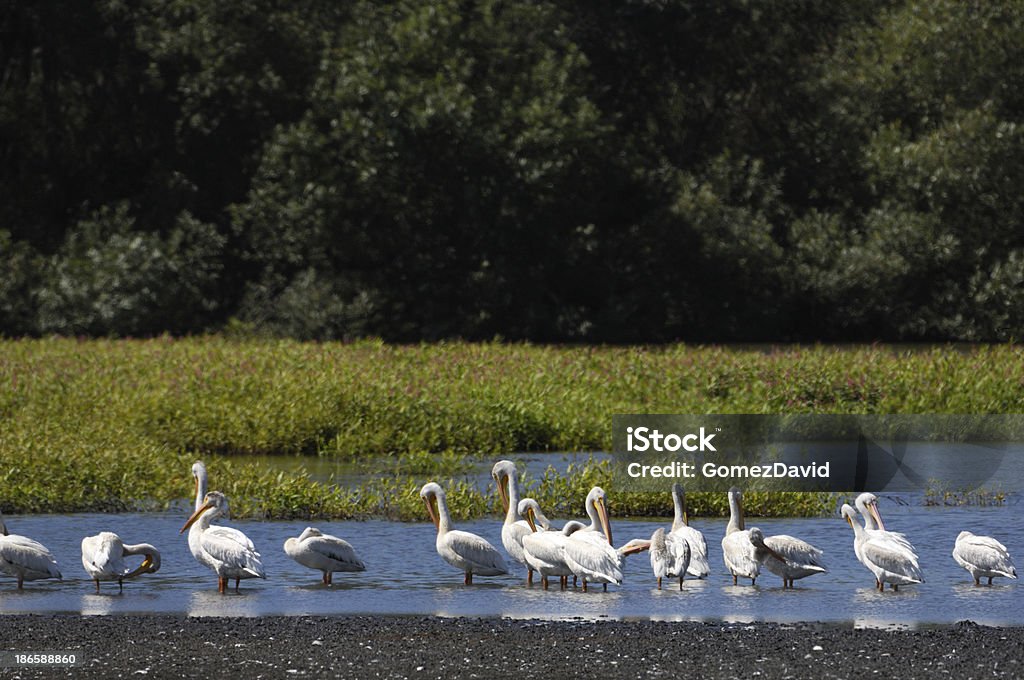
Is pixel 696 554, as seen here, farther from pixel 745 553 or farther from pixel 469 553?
pixel 469 553

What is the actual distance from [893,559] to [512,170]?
22306 millimetres

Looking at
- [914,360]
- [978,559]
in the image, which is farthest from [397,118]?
[978,559]

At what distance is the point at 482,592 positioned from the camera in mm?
10586

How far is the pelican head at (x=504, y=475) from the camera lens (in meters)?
11.3

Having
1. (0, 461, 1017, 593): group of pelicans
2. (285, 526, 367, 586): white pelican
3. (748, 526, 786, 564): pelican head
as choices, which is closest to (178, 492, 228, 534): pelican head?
(0, 461, 1017, 593): group of pelicans

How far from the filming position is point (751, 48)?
35.9 metres

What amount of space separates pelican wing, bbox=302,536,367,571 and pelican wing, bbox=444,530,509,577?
578mm

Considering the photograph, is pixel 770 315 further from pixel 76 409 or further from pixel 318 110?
pixel 76 409

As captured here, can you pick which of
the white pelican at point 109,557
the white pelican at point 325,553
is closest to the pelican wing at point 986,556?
the white pelican at point 325,553

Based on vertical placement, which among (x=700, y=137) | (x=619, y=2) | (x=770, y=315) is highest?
(x=619, y=2)

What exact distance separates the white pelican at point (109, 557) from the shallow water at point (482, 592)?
14 cm

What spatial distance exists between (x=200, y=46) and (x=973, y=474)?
21.9 m

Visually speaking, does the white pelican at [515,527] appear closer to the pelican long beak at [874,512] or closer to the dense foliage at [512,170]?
the pelican long beak at [874,512]

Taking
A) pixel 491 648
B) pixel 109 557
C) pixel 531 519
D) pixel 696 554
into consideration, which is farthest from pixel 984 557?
pixel 109 557
